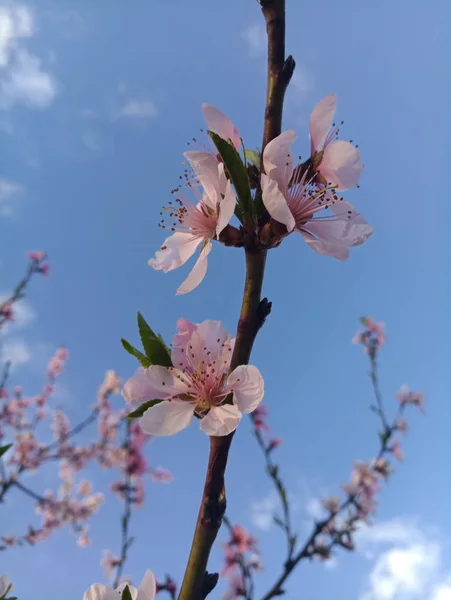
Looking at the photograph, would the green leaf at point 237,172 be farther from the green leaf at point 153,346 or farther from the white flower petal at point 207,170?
the green leaf at point 153,346

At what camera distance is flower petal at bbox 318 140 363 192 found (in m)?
1.02

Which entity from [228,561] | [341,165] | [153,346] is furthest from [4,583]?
[228,561]

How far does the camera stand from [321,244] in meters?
0.99

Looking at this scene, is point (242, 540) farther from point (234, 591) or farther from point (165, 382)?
point (165, 382)

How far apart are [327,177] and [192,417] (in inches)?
22.8

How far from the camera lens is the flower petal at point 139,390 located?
94cm

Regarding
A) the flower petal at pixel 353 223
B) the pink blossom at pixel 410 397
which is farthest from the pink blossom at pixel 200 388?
the pink blossom at pixel 410 397

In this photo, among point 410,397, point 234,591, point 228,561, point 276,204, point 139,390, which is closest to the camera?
point 276,204

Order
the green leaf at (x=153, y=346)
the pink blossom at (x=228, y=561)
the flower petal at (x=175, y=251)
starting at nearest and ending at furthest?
the green leaf at (x=153, y=346) → the flower petal at (x=175, y=251) → the pink blossom at (x=228, y=561)

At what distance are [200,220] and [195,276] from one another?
0.16 m

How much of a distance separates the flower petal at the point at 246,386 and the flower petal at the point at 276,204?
25 cm

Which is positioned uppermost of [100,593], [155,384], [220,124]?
[220,124]

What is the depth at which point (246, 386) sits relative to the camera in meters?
0.85

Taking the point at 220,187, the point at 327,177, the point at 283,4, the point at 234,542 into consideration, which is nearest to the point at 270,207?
the point at 220,187
